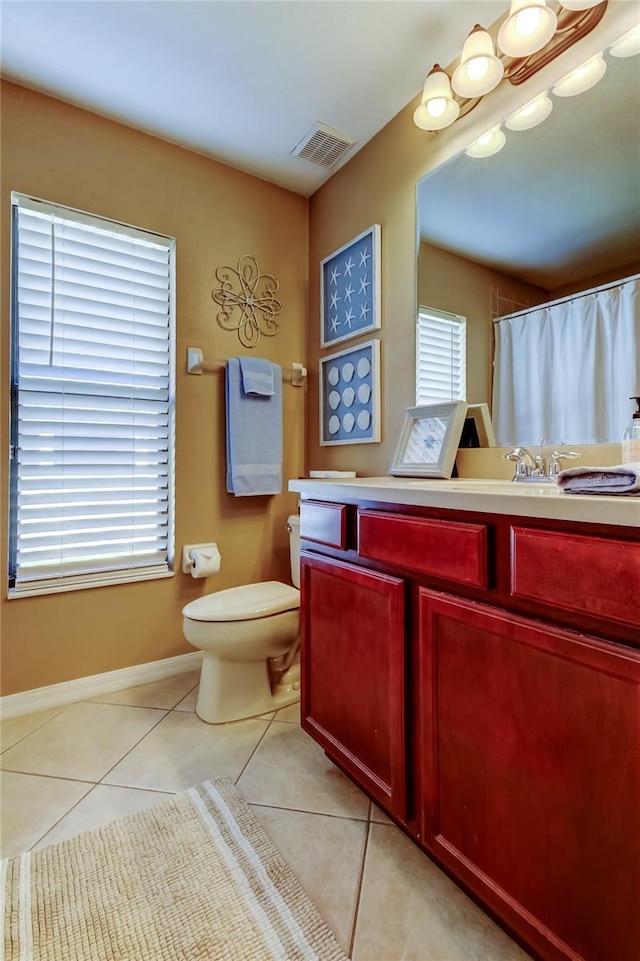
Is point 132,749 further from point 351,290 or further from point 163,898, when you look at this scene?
point 351,290

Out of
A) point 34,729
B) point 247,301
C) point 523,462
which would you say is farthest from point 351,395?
point 34,729

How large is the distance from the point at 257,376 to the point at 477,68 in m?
1.32

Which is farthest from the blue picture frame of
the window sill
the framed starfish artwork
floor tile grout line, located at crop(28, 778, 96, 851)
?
floor tile grout line, located at crop(28, 778, 96, 851)

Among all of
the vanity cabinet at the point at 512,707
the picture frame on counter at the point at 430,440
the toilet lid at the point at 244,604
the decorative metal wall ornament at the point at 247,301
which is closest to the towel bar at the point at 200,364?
the decorative metal wall ornament at the point at 247,301

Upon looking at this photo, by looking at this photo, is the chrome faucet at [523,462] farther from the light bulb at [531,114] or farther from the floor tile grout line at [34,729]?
the floor tile grout line at [34,729]

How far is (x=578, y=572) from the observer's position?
2.19 ft

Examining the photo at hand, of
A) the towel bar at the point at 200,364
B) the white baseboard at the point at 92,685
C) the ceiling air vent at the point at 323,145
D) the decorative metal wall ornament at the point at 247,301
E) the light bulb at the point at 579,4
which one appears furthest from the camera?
the decorative metal wall ornament at the point at 247,301

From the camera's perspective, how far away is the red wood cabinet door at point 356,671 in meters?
1.01

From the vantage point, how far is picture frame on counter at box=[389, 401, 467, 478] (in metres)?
1.47

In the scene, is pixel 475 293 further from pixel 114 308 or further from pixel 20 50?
pixel 20 50

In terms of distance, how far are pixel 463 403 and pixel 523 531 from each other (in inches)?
32.5

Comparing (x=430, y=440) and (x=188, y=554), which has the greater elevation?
(x=430, y=440)

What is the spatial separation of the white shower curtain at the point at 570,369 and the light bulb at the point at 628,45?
573 mm

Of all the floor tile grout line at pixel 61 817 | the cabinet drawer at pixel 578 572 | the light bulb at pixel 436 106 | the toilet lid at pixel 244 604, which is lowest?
the floor tile grout line at pixel 61 817
